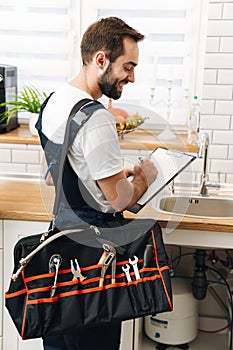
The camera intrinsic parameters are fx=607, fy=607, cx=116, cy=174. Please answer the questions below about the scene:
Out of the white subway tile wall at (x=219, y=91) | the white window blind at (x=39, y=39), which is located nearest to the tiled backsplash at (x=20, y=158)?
the white window blind at (x=39, y=39)

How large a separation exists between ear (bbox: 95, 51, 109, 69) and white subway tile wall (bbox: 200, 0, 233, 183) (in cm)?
98

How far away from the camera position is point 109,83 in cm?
191

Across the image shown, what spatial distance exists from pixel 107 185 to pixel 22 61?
1.52 m

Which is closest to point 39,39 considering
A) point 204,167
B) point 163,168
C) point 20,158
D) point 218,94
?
point 20,158

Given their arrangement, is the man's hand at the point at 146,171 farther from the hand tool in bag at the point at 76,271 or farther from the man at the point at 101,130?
the hand tool in bag at the point at 76,271

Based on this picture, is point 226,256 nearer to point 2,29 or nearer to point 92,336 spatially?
point 92,336

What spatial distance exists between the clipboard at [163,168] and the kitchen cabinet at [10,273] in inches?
19.6

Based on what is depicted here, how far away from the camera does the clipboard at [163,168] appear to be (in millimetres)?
2029

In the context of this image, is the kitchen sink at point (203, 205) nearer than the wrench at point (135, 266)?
Result: No

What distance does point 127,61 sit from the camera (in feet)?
6.23

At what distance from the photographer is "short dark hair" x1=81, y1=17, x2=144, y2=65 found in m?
1.87

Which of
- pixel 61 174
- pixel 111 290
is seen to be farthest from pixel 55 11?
pixel 111 290

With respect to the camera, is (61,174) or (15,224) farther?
(15,224)

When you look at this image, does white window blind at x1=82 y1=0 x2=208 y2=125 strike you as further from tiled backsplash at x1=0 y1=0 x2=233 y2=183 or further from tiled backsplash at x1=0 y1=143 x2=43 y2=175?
tiled backsplash at x1=0 y1=143 x2=43 y2=175
